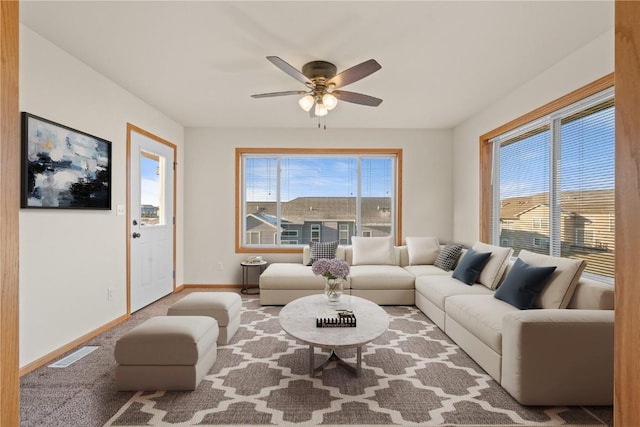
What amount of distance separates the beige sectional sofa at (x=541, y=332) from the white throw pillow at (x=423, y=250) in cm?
113

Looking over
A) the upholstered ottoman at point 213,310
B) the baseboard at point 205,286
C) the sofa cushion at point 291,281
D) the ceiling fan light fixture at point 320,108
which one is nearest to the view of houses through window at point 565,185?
the ceiling fan light fixture at point 320,108

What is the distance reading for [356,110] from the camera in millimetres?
4129

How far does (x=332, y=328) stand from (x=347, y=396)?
0.45 meters

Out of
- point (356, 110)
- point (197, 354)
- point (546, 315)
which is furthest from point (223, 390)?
point (356, 110)

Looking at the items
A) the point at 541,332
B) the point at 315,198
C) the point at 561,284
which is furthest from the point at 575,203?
the point at 315,198

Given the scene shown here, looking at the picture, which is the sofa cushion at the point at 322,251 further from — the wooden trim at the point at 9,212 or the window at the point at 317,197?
the wooden trim at the point at 9,212

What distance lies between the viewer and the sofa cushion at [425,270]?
4.08m

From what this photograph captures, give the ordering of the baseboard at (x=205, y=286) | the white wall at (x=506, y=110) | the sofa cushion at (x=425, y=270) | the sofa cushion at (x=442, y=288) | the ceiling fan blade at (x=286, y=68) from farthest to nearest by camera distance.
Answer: the baseboard at (x=205, y=286) < the sofa cushion at (x=425, y=270) < the sofa cushion at (x=442, y=288) < the white wall at (x=506, y=110) < the ceiling fan blade at (x=286, y=68)

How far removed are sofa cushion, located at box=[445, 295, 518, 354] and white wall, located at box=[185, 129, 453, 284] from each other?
2.31m

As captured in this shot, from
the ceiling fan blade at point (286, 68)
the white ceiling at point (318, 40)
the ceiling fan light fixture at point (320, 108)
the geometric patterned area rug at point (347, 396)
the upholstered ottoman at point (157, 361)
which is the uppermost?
the white ceiling at point (318, 40)

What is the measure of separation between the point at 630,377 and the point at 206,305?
282cm

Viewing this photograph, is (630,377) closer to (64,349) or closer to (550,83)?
(550,83)

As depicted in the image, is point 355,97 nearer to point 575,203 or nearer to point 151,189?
point 575,203

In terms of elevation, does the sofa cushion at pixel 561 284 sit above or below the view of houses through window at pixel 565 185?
below
